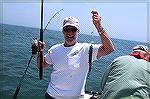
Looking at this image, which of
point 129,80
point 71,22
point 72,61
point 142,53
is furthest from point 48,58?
point 129,80

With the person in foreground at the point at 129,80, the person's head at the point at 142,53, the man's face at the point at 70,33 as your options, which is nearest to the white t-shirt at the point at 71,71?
the man's face at the point at 70,33

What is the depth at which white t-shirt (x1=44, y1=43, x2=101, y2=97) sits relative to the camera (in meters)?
4.05

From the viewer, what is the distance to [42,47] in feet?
14.1

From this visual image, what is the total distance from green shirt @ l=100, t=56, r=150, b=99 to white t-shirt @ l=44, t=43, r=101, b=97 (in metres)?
1.22

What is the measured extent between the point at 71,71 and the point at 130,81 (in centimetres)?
147

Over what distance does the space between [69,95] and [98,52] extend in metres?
0.75

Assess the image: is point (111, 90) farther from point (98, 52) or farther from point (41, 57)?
point (41, 57)

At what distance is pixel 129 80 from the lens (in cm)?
271

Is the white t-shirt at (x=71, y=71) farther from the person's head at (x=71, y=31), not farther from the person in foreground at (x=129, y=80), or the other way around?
the person in foreground at (x=129, y=80)

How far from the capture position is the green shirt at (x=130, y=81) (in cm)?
269

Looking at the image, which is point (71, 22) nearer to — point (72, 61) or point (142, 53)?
point (72, 61)

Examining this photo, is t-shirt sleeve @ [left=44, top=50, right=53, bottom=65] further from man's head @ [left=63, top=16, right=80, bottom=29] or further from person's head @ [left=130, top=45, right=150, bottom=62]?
person's head @ [left=130, top=45, right=150, bottom=62]

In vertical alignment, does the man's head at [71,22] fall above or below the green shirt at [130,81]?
above

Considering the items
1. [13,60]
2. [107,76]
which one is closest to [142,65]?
[107,76]
